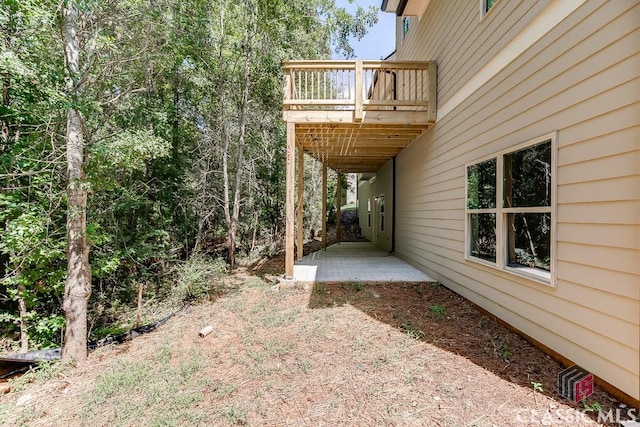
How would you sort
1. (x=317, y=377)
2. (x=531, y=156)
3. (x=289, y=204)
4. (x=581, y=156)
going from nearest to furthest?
(x=581, y=156), (x=317, y=377), (x=531, y=156), (x=289, y=204)

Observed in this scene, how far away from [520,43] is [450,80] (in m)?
1.82

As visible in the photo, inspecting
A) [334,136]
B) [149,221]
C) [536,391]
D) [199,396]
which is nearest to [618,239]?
[536,391]

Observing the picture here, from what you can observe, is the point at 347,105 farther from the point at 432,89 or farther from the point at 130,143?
the point at 130,143

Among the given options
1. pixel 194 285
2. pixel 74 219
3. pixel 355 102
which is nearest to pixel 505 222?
pixel 355 102

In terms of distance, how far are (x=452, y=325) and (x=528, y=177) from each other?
2006 millimetres

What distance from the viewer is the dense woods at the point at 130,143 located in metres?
3.74

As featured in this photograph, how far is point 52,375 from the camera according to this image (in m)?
3.45

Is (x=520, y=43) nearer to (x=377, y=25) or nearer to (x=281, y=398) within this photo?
(x=281, y=398)

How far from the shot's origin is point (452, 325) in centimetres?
367

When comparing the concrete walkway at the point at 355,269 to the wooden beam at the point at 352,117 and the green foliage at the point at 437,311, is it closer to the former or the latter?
the green foliage at the point at 437,311

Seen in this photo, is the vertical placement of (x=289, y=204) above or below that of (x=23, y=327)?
above

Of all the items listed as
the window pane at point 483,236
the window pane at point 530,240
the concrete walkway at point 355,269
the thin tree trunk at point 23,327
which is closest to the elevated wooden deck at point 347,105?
the concrete walkway at point 355,269

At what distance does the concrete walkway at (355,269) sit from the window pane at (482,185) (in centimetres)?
204

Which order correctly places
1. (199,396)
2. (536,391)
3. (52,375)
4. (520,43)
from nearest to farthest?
(536,391)
(199,396)
(520,43)
(52,375)
